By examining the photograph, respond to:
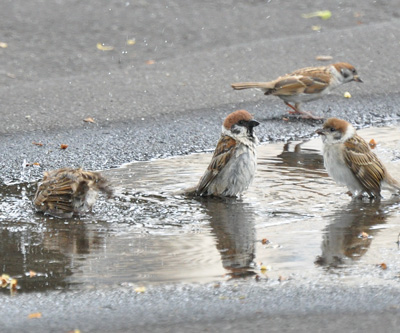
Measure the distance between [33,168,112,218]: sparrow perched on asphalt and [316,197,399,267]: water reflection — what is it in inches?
71.9

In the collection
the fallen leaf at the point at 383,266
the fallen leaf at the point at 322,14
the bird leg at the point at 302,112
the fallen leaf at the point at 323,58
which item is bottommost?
the fallen leaf at the point at 383,266

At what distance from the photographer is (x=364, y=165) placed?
7141mm

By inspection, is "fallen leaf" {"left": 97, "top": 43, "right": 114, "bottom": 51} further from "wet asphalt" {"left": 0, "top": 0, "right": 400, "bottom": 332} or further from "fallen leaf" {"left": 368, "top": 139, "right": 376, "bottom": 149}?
"fallen leaf" {"left": 368, "top": 139, "right": 376, "bottom": 149}

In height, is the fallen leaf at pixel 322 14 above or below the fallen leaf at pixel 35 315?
above

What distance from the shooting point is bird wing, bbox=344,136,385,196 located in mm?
7102

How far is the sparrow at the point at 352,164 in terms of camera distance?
23.4 feet

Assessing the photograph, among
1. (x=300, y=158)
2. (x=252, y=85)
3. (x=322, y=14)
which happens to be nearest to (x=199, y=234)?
(x=300, y=158)

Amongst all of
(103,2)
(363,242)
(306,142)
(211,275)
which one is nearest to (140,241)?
(211,275)

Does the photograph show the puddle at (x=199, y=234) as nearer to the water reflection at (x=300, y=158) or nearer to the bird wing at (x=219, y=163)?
the water reflection at (x=300, y=158)

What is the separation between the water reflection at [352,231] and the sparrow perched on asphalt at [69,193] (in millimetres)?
1825

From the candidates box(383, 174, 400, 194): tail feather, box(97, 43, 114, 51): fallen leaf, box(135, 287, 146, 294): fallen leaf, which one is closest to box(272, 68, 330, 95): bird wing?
box(383, 174, 400, 194): tail feather

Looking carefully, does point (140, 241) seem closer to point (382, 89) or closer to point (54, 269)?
point (54, 269)

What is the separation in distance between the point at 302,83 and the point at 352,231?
3664 millimetres

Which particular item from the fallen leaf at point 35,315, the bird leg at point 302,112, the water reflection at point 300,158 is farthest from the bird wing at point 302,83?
the fallen leaf at point 35,315
